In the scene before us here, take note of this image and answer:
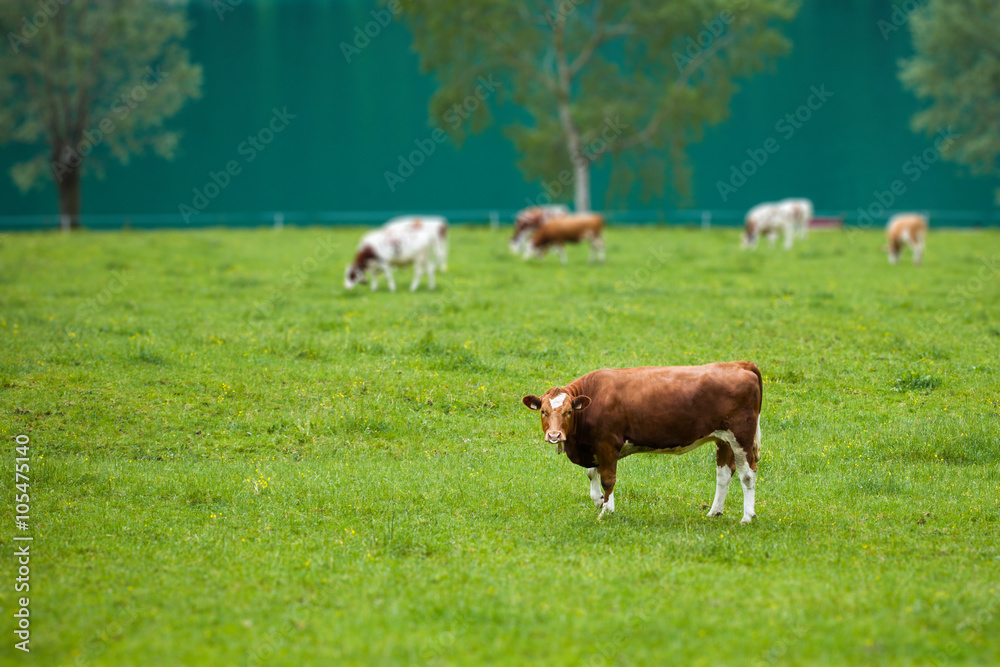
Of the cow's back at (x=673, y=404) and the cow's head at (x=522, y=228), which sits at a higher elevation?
the cow's head at (x=522, y=228)

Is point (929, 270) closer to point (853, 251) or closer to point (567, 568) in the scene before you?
point (853, 251)

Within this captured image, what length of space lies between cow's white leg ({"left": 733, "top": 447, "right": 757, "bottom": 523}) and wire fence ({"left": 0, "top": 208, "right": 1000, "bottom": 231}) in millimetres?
41483
